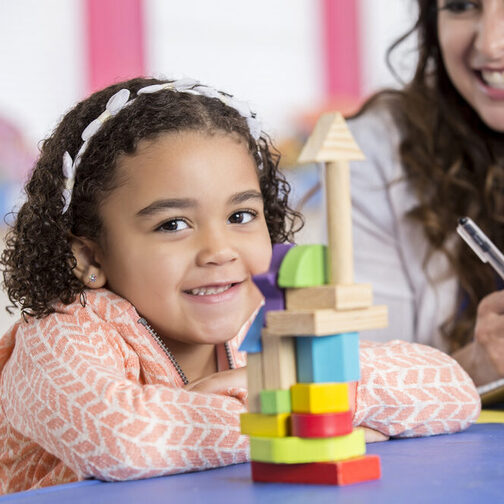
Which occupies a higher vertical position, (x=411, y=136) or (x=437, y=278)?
(x=411, y=136)

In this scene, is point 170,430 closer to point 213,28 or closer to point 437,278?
point 437,278

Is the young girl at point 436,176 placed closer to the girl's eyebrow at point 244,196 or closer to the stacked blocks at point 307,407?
the girl's eyebrow at point 244,196

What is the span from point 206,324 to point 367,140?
0.84 meters

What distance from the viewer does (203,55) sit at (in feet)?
10.5

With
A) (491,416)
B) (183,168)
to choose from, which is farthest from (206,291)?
(491,416)

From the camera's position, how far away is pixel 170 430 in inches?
29.7

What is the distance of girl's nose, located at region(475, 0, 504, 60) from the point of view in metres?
1.42

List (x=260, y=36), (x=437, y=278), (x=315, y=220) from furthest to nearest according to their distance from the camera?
1. (x=260, y=36)
2. (x=315, y=220)
3. (x=437, y=278)

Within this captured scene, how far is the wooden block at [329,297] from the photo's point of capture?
0.63 meters

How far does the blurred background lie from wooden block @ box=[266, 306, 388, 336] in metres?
1.92

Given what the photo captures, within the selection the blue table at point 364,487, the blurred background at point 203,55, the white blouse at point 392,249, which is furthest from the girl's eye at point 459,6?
the blurred background at point 203,55

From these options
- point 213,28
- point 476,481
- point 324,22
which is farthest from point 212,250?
point 324,22

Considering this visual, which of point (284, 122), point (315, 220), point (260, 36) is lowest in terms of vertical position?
point (315, 220)

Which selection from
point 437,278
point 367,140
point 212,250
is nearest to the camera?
point 212,250
